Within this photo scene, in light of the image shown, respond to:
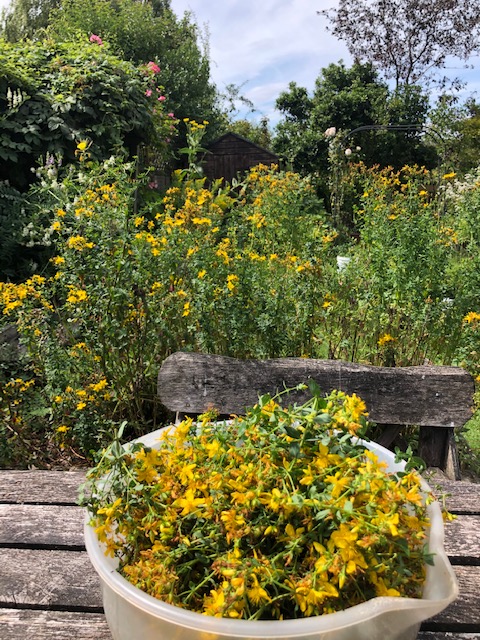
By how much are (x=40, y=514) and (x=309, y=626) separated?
0.71 meters

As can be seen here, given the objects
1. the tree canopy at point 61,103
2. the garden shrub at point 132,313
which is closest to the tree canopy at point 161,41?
the tree canopy at point 61,103

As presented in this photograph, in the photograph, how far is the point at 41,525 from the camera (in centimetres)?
99

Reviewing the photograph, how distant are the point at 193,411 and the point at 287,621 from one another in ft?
3.49

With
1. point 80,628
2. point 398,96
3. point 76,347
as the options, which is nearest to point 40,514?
→ point 80,628

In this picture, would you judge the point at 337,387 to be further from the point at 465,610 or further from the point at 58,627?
the point at 58,627

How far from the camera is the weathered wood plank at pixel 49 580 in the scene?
0.81 m

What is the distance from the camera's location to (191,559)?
1.96 feet

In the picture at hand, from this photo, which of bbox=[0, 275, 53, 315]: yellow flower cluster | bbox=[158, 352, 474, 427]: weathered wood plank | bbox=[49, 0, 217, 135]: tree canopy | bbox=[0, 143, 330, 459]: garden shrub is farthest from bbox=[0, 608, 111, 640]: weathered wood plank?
bbox=[49, 0, 217, 135]: tree canopy

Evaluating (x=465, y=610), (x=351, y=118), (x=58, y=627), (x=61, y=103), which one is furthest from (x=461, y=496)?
(x=351, y=118)

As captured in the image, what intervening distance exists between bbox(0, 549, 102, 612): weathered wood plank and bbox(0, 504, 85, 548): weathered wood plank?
0.02m

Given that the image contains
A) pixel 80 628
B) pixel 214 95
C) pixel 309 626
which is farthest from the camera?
pixel 214 95

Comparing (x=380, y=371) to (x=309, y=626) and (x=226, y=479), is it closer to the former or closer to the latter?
(x=226, y=479)

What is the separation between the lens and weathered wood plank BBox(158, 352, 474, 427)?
1474 millimetres

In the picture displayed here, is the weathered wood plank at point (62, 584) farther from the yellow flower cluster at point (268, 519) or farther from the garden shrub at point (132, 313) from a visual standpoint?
the garden shrub at point (132, 313)
